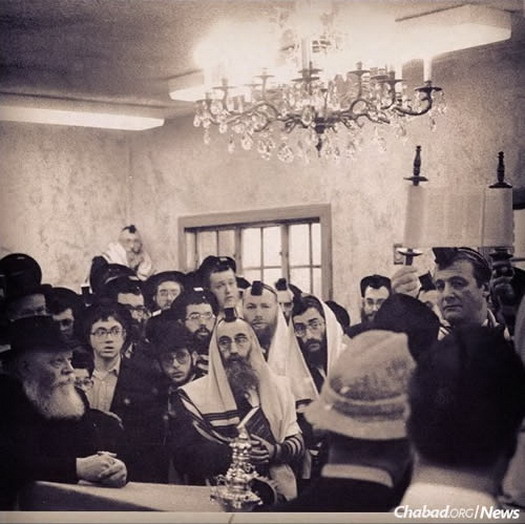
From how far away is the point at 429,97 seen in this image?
3076 mm

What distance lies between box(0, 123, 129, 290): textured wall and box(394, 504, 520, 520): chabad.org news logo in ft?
3.82

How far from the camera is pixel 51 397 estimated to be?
321cm

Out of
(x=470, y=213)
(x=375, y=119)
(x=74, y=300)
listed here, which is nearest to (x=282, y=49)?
(x=375, y=119)

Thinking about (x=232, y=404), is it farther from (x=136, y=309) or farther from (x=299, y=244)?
(x=299, y=244)

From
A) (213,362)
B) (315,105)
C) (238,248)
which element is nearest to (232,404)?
(213,362)

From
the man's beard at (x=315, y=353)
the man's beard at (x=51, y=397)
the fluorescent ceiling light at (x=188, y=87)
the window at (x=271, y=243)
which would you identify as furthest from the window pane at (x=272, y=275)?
the man's beard at (x=51, y=397)

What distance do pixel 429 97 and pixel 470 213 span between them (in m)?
0.36

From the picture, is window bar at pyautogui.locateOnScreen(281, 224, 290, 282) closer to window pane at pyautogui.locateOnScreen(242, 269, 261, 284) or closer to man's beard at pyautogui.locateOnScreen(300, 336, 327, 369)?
window pane at pyautogui.locateOnScreen(242, 269, 261, 284)

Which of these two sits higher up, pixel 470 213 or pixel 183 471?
pixel 470 213

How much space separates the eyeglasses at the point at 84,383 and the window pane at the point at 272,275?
2.01 feet

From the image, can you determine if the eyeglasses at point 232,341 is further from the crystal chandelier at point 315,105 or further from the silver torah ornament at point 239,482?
the crystal chandelier at point 315,105

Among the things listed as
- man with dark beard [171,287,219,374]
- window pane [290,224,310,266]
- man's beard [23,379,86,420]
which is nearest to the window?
window pane [290,224,310,266]

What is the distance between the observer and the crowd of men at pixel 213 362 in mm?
3117

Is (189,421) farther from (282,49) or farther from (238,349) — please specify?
(282,49)
